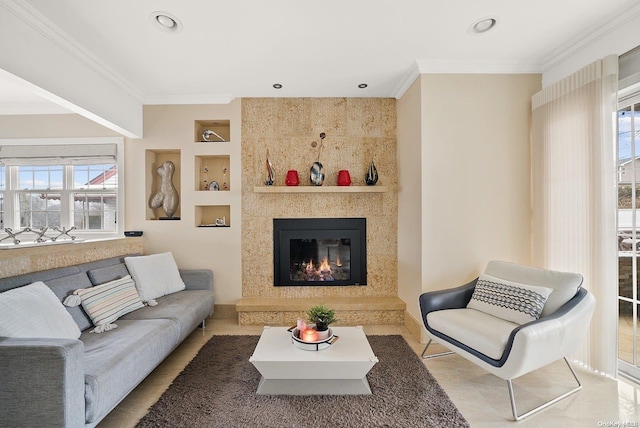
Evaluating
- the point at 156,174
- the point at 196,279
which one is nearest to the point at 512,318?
the point at 196,279

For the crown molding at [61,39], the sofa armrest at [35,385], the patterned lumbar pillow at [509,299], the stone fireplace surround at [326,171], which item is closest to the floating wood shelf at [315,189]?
the stone fireplace surround at [326,171]

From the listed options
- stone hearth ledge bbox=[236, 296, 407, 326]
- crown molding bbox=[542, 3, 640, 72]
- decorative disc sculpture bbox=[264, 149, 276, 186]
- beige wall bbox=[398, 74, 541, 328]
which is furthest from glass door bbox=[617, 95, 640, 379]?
decorative disc sculpture bbox=[264, 149, 276, 186]

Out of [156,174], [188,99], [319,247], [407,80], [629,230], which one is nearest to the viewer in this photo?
[629,230]

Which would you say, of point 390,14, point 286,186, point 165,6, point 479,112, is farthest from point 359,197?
point 165,6

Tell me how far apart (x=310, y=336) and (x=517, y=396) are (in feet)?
4.64

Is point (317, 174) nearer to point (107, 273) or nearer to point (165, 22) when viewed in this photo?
point (165, 22)

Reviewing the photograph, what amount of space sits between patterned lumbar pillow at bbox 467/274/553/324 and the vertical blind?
0.50 m

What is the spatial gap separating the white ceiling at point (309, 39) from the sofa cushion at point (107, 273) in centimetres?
146


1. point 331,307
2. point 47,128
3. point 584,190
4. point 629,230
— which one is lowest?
point 331,307

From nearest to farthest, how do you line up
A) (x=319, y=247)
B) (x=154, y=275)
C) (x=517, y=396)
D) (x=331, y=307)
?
(x=517, y=396) < (x=154, y=275) < (x=331, y=307) < (x=319, y=247)

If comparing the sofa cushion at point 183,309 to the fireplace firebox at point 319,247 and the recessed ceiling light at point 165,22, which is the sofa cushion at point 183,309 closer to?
the fireplace firebox at point 319,247

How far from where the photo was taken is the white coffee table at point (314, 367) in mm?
1945

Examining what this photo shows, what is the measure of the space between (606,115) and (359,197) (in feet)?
7.27

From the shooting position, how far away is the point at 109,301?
2.39 meters
